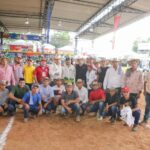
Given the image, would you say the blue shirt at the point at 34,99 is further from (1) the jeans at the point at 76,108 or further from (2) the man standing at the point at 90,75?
(2) the man standing at the point at 90,75

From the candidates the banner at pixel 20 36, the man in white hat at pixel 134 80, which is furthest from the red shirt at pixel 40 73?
the banner at pixel 20 36

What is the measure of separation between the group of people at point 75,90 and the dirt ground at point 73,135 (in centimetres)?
30

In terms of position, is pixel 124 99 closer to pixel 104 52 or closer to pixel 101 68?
pixel 101 68

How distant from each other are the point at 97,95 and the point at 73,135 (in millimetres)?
1897

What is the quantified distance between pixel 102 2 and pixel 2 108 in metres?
8.52

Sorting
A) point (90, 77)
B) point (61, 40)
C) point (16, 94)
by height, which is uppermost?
point (61, 40)

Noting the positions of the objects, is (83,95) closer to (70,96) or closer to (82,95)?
(82,95)

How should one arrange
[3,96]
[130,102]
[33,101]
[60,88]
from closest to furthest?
1. [130,102]
2. [33,101]
3. [3,96]
4. [60,88]

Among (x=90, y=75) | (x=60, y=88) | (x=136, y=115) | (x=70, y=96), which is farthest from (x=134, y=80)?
(x=60, y=88)

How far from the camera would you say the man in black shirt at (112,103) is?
674 cm

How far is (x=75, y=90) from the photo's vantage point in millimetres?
7301

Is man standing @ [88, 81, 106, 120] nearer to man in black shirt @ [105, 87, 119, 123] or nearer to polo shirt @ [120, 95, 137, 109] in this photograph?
man in black shirt @ [105, 87, 119, 123]

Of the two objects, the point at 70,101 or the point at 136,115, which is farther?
the point at 70,101

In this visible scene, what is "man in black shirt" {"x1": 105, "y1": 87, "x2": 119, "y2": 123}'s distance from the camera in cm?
674
